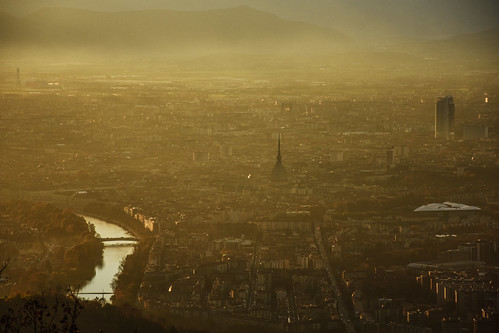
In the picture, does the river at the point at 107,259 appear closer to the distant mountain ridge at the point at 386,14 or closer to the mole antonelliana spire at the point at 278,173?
the mole antonelliana spire at the point at 278,173

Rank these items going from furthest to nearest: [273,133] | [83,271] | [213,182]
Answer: [273,133]
[213,182]
[83,271]

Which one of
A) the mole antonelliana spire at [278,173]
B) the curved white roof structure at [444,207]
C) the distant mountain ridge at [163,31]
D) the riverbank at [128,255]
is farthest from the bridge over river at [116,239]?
the distant mountain ridge at [163,31]

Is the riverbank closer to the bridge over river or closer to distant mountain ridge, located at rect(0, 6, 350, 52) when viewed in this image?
the bridge over river

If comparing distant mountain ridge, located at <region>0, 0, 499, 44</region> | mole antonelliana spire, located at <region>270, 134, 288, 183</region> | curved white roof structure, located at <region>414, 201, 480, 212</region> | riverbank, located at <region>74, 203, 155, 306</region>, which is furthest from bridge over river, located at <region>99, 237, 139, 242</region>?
distant mountain ridge, located at <region>0, 0, 499, 44</region>

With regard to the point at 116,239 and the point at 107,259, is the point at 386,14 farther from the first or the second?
the point at 107,259

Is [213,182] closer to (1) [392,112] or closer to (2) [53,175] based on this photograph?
(2) [53,175]

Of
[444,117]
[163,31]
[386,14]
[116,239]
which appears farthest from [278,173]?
[386,14]

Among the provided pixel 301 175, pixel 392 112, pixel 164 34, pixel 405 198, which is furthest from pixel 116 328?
pixel 164 34
